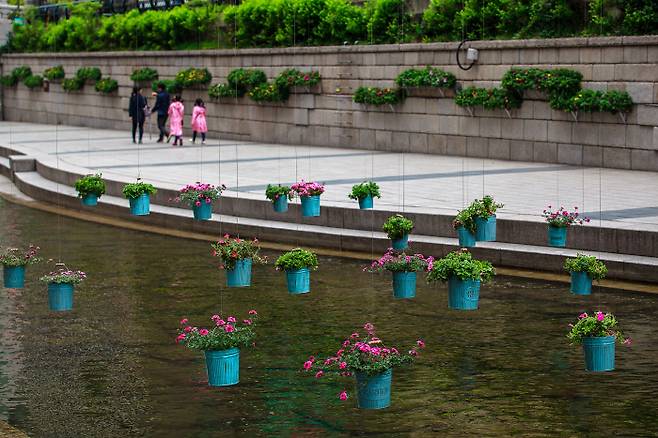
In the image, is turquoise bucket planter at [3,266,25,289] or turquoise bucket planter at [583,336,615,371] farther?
turquoise bucket planter at [3,266,25,289]

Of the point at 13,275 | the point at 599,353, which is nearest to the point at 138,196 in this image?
the point at 13,275

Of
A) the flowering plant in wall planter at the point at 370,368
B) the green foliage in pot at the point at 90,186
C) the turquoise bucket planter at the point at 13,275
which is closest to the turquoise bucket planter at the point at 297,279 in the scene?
the turquoise bucket planter at the point at 13,275

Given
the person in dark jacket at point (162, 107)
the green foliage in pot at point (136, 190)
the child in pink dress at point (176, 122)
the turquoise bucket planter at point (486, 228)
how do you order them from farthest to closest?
the person in dark jacket at point (162, 107) < the child in pink dress at point (176, 122) < the green foliage in pot at point (136, 190) < the turquoise bucket planter at point (486, 228)

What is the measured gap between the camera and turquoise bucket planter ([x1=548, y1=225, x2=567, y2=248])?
13.7 m

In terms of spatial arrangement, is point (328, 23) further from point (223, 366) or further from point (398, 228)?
point (223, 366)

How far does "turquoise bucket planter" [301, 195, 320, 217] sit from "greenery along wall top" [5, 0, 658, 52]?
936 centimetres

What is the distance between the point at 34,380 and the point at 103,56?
32.3 metres

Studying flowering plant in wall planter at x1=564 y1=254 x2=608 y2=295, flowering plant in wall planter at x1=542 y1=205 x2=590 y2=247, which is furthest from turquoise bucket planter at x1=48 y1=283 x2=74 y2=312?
flowering plant in wall planter at x1=542 y1=205 x2=590 y2=247

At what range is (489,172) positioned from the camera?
872 inches

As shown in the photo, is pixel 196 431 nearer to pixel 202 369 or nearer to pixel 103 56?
pixel 202 369

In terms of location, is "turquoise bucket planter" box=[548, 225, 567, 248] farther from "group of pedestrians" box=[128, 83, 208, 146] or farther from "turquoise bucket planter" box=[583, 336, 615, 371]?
"group of pedestrians" box=[128, 83, 208, 146]

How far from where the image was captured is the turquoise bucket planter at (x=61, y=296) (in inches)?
444

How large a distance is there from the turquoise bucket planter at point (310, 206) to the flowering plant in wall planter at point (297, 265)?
370 centimetres

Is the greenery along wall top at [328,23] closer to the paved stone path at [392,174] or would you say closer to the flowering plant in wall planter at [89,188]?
the paved stone path at [392,174]
